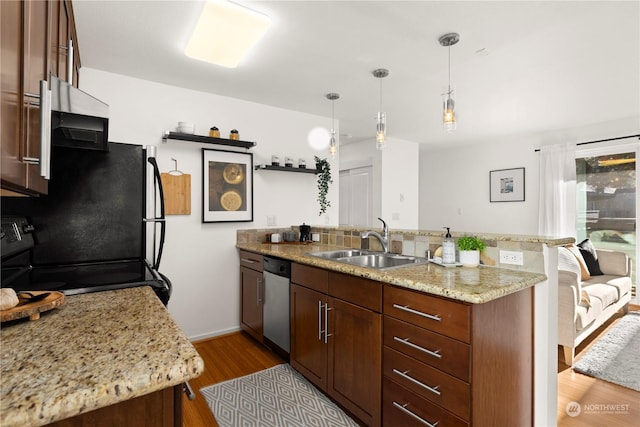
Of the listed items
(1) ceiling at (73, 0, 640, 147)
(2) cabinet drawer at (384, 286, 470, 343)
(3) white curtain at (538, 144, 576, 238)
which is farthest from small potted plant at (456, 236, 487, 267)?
(3) white curtain at (538, 144, 576, 238)

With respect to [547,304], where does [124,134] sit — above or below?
above

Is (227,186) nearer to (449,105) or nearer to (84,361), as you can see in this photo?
(449,105)

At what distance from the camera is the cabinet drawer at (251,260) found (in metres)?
2.88

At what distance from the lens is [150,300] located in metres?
1.13

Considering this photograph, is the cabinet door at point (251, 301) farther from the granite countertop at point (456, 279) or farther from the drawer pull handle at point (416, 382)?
the drawer pull handle at point (416, 382)

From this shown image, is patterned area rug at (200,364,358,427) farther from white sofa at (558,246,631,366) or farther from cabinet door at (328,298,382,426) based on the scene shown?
white sofa at (558,246,631,366)

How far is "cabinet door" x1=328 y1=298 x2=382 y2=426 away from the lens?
1652mm

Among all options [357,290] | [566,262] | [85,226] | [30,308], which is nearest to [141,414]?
[30,308]

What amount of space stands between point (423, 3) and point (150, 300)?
6.72 ft

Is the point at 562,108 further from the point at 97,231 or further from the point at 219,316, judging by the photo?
the point at 97,231

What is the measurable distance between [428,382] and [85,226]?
1.96 m

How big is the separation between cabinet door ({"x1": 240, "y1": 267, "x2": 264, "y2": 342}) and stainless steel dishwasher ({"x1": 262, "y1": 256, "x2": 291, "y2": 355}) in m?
0.12

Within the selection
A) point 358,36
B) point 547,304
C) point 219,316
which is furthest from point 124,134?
point 547,304

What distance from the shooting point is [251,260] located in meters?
3.01
